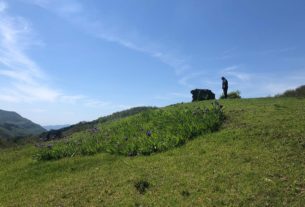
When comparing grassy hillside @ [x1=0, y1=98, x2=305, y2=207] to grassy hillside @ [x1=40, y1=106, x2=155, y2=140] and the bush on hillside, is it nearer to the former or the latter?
grassy hillside @ [x1=40, y1=106, x2=155, y2=140]

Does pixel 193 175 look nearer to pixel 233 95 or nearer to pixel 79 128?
pixel 79 128

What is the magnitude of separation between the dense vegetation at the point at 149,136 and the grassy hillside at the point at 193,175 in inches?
26.8

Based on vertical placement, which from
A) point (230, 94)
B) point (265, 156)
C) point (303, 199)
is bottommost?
point (303, 199)

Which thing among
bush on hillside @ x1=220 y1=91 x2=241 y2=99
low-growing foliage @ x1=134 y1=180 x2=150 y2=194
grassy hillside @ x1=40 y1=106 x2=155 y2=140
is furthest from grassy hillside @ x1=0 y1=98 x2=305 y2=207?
bush on hillside @ x1=220 y1=91 x2=241 y2=99

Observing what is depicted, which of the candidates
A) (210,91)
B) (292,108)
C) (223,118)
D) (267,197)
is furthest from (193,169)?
(210,91)

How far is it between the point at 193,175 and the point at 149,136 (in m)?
6.40

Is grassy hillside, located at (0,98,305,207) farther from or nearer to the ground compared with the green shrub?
nearer to the ground

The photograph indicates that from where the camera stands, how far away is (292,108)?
19.4 m

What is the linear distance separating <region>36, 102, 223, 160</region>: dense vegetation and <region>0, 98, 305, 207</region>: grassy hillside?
0.68 meters

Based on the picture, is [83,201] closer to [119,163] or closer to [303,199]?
[119,163]

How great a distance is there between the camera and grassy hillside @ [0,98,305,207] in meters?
9.09

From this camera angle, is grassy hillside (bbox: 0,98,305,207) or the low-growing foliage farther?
the low-growing foliage

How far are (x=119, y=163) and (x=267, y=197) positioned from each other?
21.2ft

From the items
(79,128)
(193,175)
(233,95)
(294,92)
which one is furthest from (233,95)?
(193,175)
